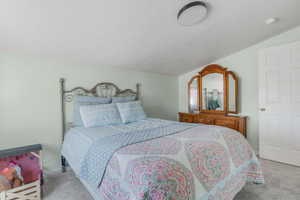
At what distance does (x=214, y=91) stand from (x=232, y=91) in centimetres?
37

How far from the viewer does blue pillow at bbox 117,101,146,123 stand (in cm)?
261

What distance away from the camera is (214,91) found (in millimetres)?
3596

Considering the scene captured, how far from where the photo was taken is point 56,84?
8.26 ft

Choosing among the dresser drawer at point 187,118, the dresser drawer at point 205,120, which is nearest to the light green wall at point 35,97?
the dresser drawer at point 187,118

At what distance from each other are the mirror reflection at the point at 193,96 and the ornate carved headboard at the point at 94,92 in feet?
4.64

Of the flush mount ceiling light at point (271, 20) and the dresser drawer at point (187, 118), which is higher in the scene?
the flush mount ceiling light at point (271, 20)

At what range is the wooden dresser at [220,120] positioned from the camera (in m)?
3.11

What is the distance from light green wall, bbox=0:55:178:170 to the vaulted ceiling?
6.2 inches

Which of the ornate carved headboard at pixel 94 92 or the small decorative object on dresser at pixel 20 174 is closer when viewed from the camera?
the small decorative object on dresser at pixel 20 174

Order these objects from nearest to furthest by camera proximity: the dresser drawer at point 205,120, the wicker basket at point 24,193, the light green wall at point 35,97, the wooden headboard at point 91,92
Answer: the wicker basket at point 24,193 < the light green wall at point 35,97 < the wooden headboard at point 91,92 < the dresser drawer at point 205,120

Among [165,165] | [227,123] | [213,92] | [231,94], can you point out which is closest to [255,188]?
[227,123]

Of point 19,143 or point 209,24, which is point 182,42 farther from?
point 19,143

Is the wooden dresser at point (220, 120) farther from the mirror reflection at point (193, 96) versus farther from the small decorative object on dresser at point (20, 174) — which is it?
the small decorative object on dresser at point (20, 174)

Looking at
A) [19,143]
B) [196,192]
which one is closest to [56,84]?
[19,143]
